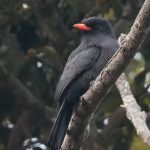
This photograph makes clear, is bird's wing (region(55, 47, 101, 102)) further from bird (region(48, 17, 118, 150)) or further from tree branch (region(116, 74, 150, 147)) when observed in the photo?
tree branch (region(116, 74, 150, 147))

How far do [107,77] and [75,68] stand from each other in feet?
4.20

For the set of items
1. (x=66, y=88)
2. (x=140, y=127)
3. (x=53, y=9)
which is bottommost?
(x=140, y=127)

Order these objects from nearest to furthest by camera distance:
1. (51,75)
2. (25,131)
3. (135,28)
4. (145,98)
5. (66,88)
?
1. (135,28)
2. (66,88)
3. (145,98)
4. (25,131)
5. (51,75)

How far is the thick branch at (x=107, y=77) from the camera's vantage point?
413cm

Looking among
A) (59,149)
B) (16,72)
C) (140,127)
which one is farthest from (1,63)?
(140,127)

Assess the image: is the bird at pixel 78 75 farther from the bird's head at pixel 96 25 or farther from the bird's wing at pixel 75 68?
the bird's head at pixel 96 25

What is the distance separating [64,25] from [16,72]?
721 millimetres

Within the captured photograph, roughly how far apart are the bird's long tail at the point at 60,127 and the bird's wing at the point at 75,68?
0.11 metres

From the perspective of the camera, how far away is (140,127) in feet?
14.5

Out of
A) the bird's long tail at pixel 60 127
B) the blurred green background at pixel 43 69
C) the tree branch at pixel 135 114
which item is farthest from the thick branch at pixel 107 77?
the blurred green background at pixel 43 69

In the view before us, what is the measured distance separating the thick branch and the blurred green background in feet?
5.90

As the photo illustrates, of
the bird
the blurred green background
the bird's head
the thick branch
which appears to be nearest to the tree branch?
the thick branch

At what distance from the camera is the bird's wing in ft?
18.3

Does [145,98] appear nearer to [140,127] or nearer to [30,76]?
[30,76]
